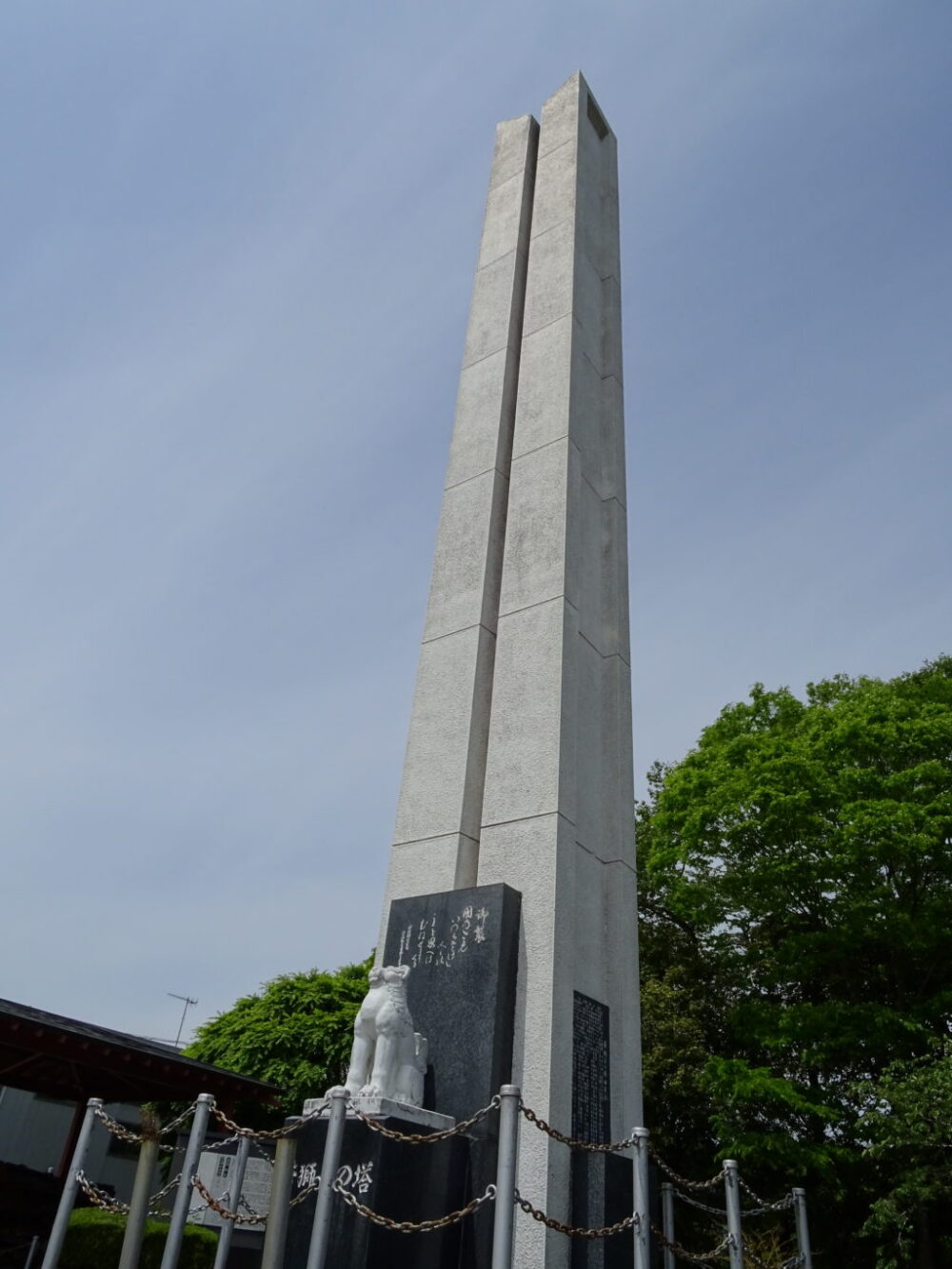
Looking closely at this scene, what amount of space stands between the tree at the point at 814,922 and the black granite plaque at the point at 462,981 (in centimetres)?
846

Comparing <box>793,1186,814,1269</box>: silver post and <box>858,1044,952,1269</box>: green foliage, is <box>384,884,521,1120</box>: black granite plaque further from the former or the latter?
<box>858,1044,952,1269</box>: green foliage

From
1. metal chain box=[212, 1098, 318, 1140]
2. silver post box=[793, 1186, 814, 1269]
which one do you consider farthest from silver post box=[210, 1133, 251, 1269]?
silver post box=[793, 1186, 814, 1269]

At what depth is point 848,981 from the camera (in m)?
18.0

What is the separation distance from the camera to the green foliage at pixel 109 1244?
558 inches

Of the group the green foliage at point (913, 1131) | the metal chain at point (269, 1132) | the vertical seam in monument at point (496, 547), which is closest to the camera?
the metal chain at point (269, 1132)

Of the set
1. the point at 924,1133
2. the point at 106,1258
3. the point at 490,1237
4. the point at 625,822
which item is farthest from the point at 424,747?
the point at 106,1258

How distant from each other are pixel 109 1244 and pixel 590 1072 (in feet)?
33.1

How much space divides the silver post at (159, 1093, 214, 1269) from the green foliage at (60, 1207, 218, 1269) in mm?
9562

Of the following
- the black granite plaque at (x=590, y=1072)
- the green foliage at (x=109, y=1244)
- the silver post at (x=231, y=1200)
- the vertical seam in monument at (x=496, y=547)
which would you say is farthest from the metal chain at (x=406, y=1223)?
the green foliage at (x=109, y=1244)

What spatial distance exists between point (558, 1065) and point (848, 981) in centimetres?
1189

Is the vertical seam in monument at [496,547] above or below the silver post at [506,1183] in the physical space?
above

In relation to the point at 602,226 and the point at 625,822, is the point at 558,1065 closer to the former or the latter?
the point at 625,822

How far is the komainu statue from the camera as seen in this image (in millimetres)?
7766

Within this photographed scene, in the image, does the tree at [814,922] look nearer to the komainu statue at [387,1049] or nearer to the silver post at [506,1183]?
the komainu statue at [387,1049]
